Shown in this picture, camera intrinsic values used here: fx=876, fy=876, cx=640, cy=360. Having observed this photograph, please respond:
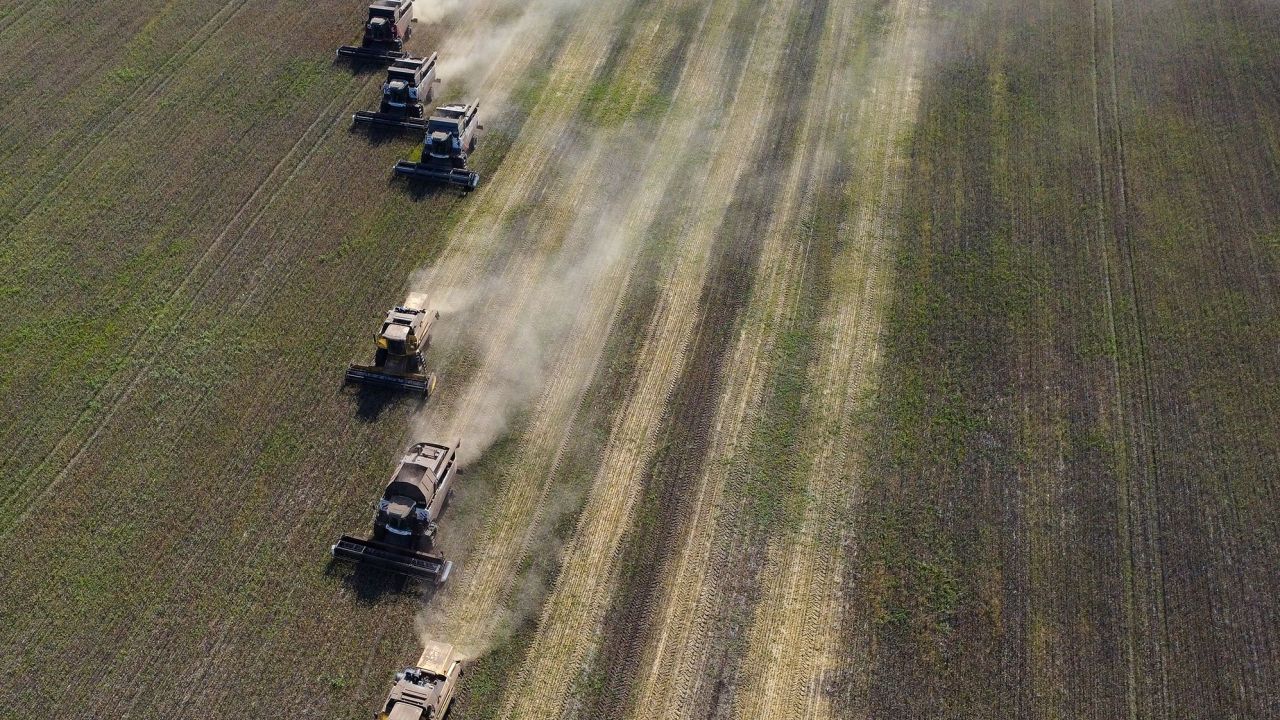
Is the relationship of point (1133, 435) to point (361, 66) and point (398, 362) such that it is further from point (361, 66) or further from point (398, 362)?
point (361, 66)

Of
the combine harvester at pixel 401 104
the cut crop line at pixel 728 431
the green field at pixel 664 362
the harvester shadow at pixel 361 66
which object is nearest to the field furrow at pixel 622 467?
the green field at pixel 664 362

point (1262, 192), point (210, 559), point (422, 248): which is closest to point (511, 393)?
point (422, 248)

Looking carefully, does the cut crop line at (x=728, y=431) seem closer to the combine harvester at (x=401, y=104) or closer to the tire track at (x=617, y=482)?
the tire track at (x=617, y=482)

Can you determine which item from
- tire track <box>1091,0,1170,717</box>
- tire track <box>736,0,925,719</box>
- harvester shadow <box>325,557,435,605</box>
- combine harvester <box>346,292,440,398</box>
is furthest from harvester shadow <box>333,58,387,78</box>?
tire track <box>1091,0,1170,717</box>

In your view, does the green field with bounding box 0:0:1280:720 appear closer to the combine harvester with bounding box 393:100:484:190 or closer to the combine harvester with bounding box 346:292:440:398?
the combine harvester with bounding box 346:292:440:398

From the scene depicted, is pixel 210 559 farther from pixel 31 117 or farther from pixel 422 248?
pixel 31 117
